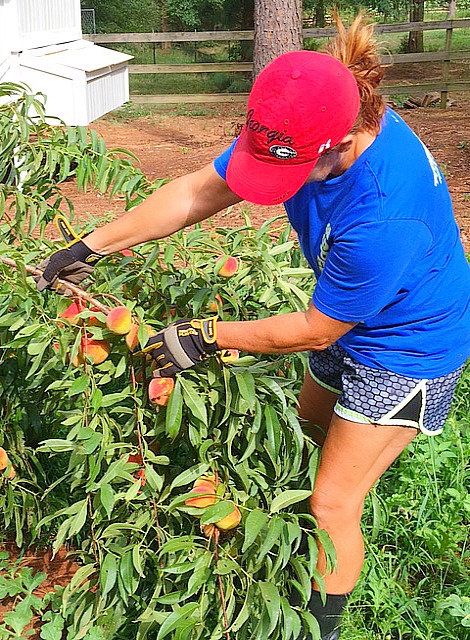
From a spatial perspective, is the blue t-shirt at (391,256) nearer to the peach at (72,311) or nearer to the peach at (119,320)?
the peach at (119,320)

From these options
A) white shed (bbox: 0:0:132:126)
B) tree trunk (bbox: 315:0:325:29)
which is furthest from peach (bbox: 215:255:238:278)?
tree trunk (bbox: 315:0:325:29)

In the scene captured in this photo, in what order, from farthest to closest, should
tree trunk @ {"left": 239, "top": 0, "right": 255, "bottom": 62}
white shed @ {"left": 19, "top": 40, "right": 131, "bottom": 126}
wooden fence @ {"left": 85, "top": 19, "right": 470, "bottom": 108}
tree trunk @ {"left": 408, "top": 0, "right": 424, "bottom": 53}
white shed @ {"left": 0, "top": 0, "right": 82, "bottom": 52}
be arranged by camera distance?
tree trunk @ {"left": 408, "top": 0, "right": 424, "bottom": 53}, tree trunk @ {"left": 239, "top": 0, "right": 255, "bottom": 62}, wooden fence @ {"left": 85, "top": 19, "right": 470, "bottom": 108}, white shed @ {"left": 19, "top": 40, "right": 131, "bottom": 126}, white shed @ {"left": 0, "top": 0, "right": 82, "bottom": 52}

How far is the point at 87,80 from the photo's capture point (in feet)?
25.8

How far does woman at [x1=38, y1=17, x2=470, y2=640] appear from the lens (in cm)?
174

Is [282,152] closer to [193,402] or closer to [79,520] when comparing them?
[193,402]

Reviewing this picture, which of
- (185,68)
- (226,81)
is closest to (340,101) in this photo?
(185,68)

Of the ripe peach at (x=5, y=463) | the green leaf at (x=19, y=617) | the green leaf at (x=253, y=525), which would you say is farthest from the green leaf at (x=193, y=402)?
the green leaf at (x=19, y=617)

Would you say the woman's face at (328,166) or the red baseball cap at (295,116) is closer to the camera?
the red baseball cap at (295,116)

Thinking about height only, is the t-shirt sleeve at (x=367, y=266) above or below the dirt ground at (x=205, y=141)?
above

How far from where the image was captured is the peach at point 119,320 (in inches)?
70.0

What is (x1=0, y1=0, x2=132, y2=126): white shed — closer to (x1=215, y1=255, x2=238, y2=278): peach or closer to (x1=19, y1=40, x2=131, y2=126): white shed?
(x1=19, y1=40, x2=131, y2=126): white shed

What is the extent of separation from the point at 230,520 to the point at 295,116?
0.91 meters

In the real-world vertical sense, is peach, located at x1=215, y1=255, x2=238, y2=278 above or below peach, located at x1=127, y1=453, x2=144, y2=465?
above

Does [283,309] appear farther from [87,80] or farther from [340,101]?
[87,80]
